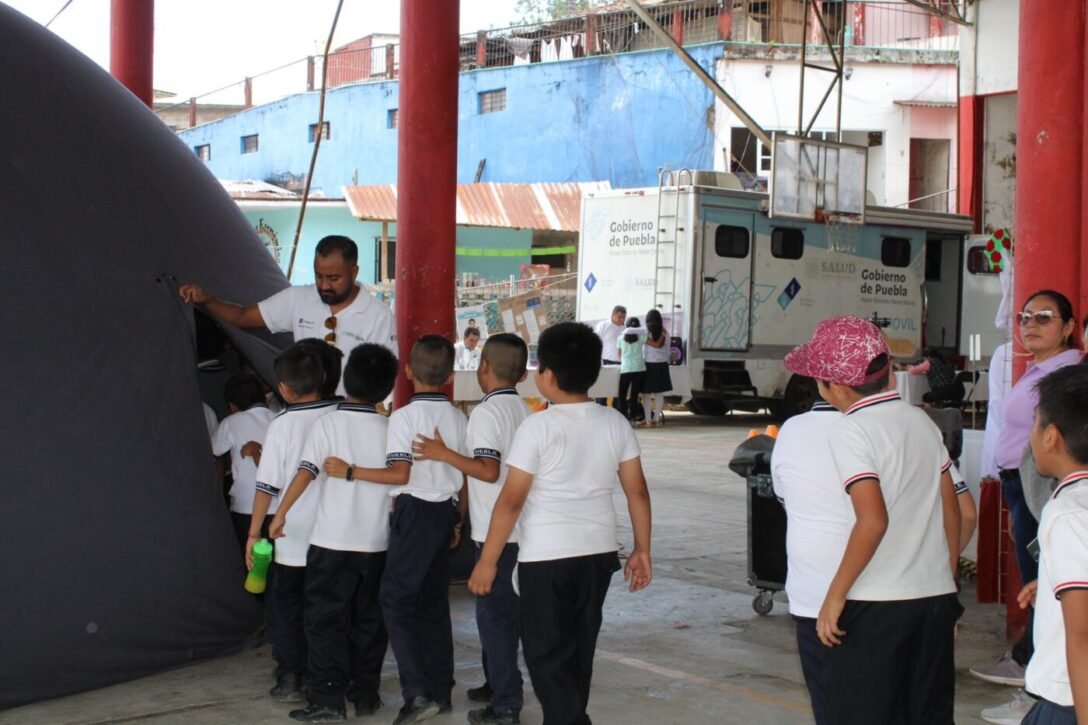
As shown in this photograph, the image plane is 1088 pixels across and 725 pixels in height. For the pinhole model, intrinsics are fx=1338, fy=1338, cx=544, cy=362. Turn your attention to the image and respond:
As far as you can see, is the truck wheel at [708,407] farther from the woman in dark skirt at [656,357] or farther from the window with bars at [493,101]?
the window with bars at [493,101]

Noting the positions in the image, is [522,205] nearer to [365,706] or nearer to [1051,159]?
[1051,159]

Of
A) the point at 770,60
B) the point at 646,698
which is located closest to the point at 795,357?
the point at 646,698

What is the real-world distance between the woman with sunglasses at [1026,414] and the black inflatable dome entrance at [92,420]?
3.56 metres

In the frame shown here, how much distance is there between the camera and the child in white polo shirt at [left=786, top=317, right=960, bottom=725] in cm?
373

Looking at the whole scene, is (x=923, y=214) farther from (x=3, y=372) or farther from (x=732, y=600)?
(x=3, y=372)

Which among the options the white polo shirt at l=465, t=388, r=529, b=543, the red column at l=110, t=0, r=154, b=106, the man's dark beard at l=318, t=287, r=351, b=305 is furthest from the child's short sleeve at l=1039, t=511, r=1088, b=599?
the red column at l=110, t=0, r=154, b=106

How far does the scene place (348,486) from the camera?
5.42 metres

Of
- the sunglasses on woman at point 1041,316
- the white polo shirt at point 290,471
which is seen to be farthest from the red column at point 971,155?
the white polo shirt at point 290,471

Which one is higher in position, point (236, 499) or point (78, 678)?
point (236, 499)

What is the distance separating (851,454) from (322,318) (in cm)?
338

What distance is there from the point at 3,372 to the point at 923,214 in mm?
16951

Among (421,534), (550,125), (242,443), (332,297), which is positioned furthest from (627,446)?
(550,125)

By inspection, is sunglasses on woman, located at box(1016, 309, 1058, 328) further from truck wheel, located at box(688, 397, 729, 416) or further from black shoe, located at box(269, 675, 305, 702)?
truck wheel, located at box(688, 397, 729, 416)

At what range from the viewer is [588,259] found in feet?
63.9
